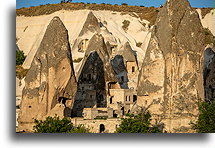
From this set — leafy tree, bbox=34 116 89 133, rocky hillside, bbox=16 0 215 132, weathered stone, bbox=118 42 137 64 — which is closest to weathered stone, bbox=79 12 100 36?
weathered stone, bbox=118 42 137 64

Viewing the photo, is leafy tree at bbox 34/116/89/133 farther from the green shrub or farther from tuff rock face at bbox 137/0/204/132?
the green shrub

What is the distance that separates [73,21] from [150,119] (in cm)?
1934

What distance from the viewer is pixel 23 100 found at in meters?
22.3

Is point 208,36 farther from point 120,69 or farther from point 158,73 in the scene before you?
point 158,73

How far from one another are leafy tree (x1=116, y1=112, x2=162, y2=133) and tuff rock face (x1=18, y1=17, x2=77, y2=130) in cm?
191

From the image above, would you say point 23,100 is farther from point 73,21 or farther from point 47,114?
point 73,21

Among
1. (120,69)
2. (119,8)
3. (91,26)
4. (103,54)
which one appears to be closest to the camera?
(103,54)

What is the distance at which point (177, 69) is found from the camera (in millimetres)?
22000

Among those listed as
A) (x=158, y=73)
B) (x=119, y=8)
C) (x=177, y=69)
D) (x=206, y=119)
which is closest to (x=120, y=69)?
(x=158, y=73)

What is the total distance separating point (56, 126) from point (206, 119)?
12.8ft

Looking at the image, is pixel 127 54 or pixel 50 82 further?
pixel 127 54

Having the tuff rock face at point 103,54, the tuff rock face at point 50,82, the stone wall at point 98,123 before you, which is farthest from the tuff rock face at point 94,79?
the stone wall at point 98,123

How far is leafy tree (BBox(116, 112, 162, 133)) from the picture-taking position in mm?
20188
